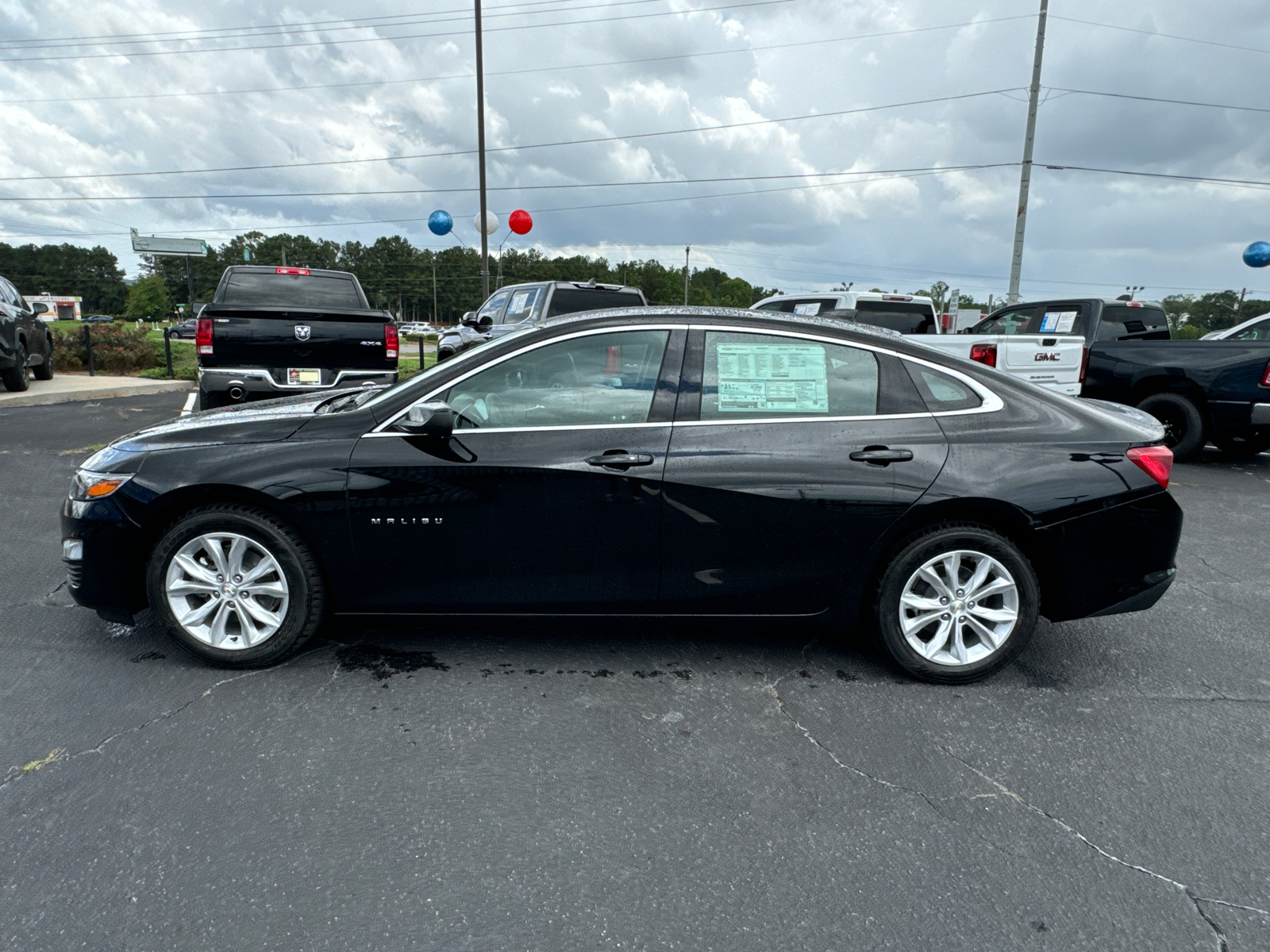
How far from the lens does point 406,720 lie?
3105 mm

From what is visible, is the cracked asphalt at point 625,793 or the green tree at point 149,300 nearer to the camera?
the cracked asphalt at point 625,793

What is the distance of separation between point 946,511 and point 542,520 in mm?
1696

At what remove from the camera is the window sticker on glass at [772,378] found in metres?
3.49

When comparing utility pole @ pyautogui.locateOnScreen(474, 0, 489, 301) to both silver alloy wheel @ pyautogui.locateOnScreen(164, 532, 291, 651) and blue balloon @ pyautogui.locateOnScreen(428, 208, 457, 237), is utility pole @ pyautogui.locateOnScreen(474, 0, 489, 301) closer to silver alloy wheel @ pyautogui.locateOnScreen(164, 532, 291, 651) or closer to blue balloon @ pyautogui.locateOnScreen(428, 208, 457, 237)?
blue balloon @ pyautogui.locateOnScreen(428, 208, 457, 237)

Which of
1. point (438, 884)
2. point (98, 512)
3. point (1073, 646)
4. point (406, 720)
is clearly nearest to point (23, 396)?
point (98, 512)

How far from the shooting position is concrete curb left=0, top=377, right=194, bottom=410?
1209cm

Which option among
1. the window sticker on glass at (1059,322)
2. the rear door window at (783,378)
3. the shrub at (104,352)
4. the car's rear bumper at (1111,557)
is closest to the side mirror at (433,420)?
the rear door window at (783,378)

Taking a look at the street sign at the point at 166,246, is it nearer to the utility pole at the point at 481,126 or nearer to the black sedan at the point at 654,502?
the utility pole at the point at 481,126

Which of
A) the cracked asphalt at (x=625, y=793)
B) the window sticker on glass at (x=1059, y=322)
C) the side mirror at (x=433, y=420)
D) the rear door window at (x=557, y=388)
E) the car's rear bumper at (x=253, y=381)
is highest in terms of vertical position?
the window sticker on glass at (x=1059, y=322)

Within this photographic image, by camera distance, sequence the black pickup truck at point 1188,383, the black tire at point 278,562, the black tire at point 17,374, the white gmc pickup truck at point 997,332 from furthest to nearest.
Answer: the black tire at point 17,374 → the white gmc pickup truck at point 997,332 → the black pickup truck at point 1188,383 → the black tire at point 278,562

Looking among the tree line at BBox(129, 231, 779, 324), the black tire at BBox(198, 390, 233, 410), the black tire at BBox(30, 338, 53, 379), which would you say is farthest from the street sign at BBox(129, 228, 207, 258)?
the black tire at BBox(198, 390, 233, 410)

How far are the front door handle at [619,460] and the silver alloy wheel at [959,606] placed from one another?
1.24 meters

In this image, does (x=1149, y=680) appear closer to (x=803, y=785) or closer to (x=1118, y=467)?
(x=1118, y=467)

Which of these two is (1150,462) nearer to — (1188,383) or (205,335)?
(1188,383)
